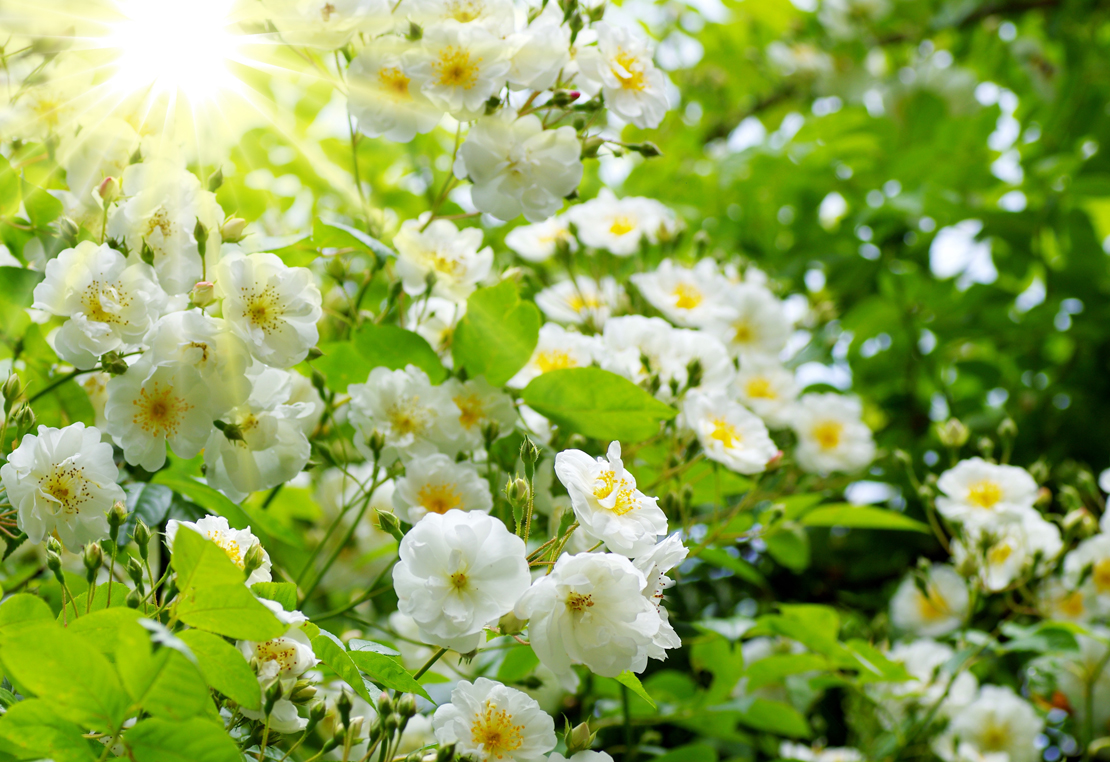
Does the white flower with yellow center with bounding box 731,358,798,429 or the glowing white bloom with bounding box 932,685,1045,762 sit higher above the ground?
the white flower with yellow center with bounding box 731,358,798,429

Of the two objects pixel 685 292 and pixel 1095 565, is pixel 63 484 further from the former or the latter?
pixel 1095 565

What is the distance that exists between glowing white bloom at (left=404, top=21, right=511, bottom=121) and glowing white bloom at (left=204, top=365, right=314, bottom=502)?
464 mm

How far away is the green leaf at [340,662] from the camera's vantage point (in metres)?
0.95

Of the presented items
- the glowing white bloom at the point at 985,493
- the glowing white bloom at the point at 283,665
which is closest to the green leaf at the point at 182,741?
the glowing white bloom at the point at 283,665

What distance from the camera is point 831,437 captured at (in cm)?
218

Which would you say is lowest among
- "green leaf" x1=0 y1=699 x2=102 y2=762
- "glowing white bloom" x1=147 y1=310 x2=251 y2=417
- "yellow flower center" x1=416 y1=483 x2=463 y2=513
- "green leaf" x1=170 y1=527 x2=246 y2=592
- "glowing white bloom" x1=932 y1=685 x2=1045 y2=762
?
"glowing white bloom" x1=932 y1=685 x2=1045 y2=762

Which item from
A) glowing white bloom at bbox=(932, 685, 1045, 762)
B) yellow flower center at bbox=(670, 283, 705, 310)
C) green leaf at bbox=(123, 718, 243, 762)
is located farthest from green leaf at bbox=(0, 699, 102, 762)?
glowing white bloom at bbox=(932, 685, 1045, 762)

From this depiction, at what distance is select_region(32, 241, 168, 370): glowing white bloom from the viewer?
1.12m

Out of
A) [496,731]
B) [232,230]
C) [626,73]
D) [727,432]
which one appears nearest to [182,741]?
[496,731]

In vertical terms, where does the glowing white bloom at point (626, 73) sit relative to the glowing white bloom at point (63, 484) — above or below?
above

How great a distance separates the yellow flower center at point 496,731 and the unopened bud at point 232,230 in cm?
71

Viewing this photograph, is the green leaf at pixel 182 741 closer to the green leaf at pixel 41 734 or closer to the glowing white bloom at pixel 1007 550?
the green leaf at pixel 41 734

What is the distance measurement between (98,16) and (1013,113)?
10.0 feet

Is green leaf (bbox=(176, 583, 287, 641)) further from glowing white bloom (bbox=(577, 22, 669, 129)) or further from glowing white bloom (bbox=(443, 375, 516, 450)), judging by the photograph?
glowing white bloom (bbox=(577, 22, 669, 129))
